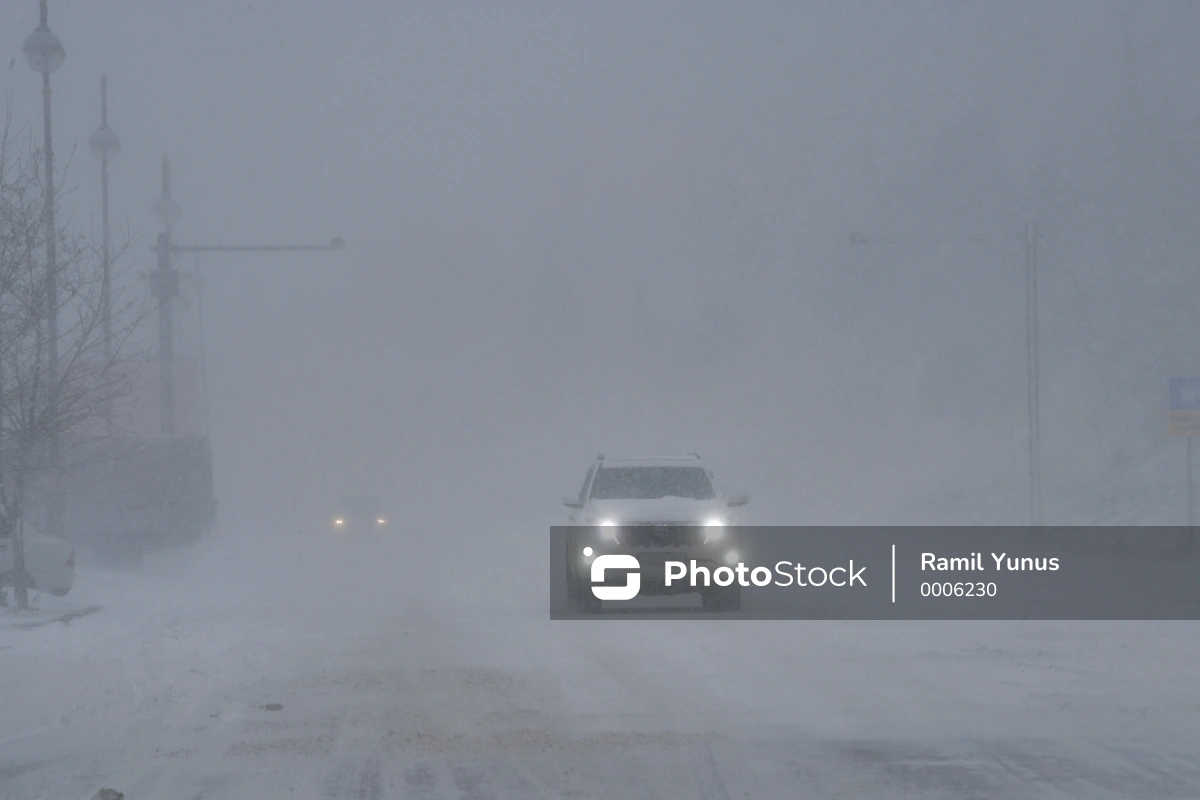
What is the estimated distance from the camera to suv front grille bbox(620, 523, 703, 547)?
1853 centimetres

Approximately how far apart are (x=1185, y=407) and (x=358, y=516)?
93.5 feet

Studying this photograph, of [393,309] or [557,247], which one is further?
[393,309]

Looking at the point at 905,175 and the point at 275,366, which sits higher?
the point at 905,175

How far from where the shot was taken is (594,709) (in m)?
11.1

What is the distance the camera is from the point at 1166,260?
72.5m

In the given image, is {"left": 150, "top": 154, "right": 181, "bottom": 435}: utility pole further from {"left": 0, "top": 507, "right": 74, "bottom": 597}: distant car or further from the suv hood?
the suv hood

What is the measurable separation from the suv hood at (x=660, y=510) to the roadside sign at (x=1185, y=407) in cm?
1348

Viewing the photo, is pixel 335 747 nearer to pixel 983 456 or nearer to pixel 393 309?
pixel 983 456

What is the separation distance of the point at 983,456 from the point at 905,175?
113 ft

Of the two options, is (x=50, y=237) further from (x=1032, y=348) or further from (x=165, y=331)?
(x=1032, y=348)

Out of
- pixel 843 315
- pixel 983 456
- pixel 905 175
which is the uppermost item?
pixel 905 175

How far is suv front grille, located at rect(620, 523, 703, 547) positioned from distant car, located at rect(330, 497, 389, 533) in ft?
104

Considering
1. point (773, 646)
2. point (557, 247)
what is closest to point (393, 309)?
point (557, 247)

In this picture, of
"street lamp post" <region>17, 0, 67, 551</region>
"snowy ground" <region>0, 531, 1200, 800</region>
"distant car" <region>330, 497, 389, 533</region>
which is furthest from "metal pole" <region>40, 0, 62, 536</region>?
"distant car" <region>330, 497, 389, 533</region>
